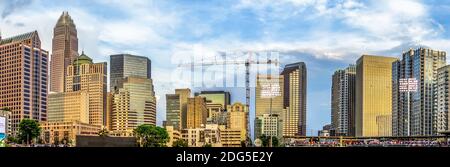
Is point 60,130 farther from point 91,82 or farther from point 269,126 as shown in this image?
point 269,126

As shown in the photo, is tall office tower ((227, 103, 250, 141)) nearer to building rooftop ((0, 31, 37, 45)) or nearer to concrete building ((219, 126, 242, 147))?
concrete building ((219, 126, 242, 147))

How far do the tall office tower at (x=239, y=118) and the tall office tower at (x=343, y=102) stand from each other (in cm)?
1863

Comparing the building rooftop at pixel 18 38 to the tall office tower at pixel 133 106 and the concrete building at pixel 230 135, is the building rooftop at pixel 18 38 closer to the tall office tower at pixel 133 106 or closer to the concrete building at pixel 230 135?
the tall office tower at pixel 133 106

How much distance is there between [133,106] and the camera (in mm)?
98062

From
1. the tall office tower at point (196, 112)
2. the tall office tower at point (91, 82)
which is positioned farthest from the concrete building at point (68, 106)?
the tall office tower at point (196, 112)

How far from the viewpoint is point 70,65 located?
11219 centimetres

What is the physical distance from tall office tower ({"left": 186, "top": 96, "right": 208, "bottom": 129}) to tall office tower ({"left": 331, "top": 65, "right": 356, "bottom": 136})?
23.0m

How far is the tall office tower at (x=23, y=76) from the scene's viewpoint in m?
87.4

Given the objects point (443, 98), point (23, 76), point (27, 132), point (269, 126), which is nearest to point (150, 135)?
point (27, 132)

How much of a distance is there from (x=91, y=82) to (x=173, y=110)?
14649 millimetres

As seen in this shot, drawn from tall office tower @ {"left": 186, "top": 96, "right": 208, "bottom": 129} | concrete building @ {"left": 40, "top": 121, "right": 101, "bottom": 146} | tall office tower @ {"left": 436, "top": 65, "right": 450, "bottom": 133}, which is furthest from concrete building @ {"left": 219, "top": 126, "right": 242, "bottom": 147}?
tall office tower @ {"left": 436, "top": 65, "right": 450, "bottom": 133}

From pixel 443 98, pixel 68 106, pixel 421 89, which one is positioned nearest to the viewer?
pixel 443 98

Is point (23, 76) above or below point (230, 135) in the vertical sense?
above

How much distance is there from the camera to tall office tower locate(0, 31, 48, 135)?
287 ft
